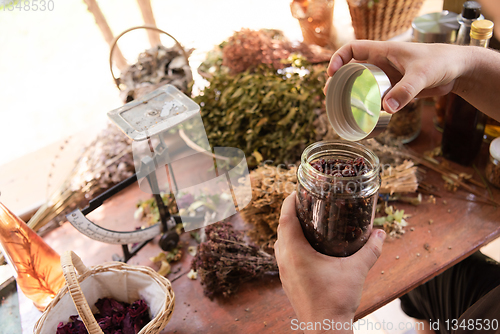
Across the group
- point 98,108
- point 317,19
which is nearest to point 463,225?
point 317,19

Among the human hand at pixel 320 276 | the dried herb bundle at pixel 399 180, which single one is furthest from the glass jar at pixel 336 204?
the dried herb bundle at pixel 399 180

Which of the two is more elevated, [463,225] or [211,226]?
[211,226]

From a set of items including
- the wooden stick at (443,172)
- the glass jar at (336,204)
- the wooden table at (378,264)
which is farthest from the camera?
the wooden stick at (443,172)

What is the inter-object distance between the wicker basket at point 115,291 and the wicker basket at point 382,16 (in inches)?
55.2

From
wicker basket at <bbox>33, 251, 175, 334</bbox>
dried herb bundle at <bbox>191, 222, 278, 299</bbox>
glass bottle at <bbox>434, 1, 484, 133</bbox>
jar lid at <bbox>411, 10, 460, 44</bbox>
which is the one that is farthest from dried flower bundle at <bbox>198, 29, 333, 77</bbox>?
wicker basket at <bbox>33, 251, 175, 334</bbox>

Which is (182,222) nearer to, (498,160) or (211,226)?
(211,226)

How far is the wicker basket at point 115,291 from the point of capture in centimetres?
79

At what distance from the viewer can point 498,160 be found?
108 cm

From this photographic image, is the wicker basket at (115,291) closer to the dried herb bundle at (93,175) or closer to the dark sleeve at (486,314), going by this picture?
the dried herb bundle at (93,175)

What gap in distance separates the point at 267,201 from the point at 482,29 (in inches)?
29.2

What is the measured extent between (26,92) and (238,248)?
252cm

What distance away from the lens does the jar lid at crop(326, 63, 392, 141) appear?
0.71 meters

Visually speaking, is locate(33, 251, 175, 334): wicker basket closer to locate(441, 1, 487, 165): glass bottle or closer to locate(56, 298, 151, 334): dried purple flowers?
locate(56, 298, 151, 334): dried purple flowers

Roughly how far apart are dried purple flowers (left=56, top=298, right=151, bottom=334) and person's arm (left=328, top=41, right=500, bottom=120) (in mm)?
749
